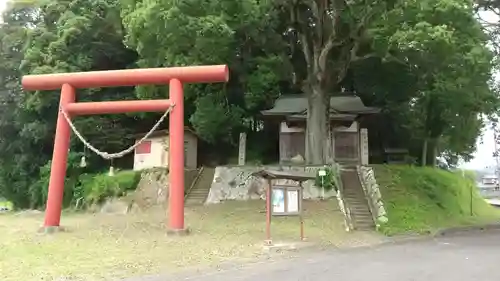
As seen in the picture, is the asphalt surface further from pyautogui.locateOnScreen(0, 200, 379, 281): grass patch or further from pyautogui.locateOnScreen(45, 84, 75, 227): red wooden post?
pyautogui.locateOnScreen(45, 84, 75, 227): red wooden post

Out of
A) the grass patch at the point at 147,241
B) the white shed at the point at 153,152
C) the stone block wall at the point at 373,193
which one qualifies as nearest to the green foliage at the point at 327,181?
the grass patch at the point at 147,241

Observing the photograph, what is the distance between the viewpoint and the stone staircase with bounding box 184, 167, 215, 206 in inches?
976

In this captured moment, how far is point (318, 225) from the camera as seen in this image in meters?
18.3

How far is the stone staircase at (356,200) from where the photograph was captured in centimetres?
1917

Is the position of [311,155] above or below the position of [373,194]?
above

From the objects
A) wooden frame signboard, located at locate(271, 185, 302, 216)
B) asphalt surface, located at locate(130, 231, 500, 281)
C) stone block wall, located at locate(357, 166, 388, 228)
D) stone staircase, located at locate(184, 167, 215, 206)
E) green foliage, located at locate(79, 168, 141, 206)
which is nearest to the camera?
asphalt surface, located at locate(130, 231, 500, 281)

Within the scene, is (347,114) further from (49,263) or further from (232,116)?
(49,263)

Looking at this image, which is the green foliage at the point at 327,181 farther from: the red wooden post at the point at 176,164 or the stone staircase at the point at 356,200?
the red wooden post at the point at 176,164

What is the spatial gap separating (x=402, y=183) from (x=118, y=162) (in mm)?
18865

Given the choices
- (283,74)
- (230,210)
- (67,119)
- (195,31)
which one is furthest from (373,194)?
(67,119)

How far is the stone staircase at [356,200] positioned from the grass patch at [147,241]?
637 millimetres

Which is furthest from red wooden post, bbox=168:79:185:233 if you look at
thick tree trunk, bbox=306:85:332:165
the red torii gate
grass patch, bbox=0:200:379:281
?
thick tree trunk, bbox=306:85:332:165

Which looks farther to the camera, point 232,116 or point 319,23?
point 232,116

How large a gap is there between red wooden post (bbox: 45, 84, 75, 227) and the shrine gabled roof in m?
13.9
